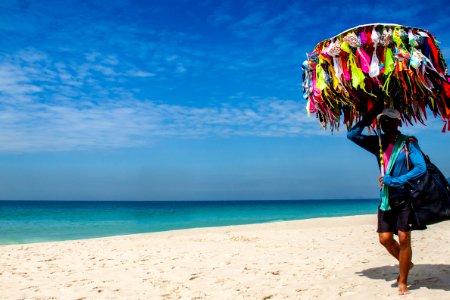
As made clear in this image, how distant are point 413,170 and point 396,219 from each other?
58 centimetres

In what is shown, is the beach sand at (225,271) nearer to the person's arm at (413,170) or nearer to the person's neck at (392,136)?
the person's arm at (413,170)

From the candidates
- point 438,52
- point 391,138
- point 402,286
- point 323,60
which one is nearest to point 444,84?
point 438,52

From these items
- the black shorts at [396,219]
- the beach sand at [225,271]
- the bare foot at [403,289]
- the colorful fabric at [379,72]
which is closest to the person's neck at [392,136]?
the colorful fabric at [379,72]

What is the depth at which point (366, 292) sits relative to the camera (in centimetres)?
436

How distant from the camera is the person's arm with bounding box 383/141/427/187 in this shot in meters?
3.95

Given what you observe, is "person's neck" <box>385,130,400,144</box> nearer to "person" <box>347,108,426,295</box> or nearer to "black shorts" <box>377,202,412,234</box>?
"person" <box>347,108,426,295</box>

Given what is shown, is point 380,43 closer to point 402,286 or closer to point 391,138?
point 391,138

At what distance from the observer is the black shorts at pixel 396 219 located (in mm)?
4043

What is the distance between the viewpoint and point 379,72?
13.0ft

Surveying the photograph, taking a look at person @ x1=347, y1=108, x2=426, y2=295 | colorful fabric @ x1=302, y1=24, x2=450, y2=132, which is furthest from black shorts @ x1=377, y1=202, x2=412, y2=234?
colorful fabric @ x1=302, y1=24, x2=450, y2=132

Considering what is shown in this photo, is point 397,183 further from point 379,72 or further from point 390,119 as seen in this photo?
point 379,72

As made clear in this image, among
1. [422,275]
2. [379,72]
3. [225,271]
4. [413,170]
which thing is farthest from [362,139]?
[225,271]

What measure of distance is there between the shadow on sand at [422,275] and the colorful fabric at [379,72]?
177 centimetres

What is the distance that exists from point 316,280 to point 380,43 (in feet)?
9.61
